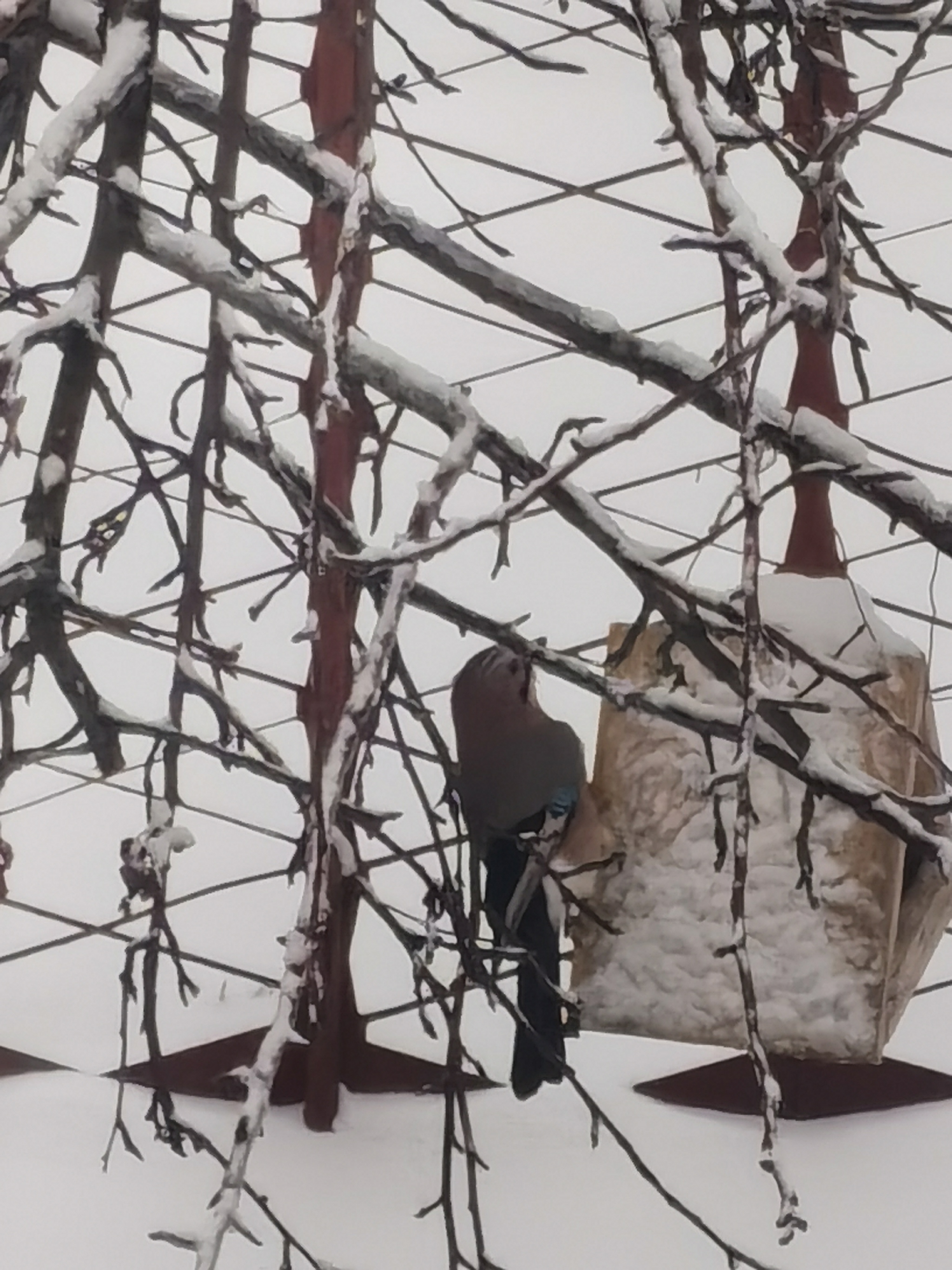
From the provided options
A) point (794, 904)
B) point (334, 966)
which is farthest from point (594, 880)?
point (334, 966)

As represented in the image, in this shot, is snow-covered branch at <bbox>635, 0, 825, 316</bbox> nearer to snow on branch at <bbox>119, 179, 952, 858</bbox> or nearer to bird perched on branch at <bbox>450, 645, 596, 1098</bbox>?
snow on branch at <bbox>119, 179, 952, 858</bbox>

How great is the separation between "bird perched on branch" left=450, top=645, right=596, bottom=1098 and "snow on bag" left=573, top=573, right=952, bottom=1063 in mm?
26

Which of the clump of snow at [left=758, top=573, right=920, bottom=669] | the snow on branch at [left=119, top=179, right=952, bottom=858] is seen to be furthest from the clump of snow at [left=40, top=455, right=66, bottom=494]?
the clump of snow at [left=758, top=573, right=920, bottom=669]

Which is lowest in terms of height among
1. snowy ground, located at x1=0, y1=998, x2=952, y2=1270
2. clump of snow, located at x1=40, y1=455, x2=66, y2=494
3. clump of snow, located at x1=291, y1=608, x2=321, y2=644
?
snowy ground, located at x1=0, y1=998, x2=952, y2=1270

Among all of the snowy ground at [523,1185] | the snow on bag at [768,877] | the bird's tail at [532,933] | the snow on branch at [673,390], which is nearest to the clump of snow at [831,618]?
the snow on bag at [768,877]

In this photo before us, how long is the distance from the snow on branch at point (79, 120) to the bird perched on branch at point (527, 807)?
47 cm

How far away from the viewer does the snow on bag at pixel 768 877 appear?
1.06 m

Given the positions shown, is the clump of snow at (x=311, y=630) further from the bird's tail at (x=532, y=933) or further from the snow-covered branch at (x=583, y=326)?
the bird's tail at (x=532, y=933)

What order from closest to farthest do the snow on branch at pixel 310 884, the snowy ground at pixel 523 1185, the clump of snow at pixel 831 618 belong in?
the snow on branch at pixel 310 884 → the clump of snow at pixel 831 618 → the snowy ground at pixel 523 1185

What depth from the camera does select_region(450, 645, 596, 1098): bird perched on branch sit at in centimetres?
107

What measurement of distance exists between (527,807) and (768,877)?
187mm

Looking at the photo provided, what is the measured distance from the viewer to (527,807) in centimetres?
107

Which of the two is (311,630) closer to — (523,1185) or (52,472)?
(52,472)

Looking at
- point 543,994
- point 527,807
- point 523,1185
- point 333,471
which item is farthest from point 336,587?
point 523,1185
